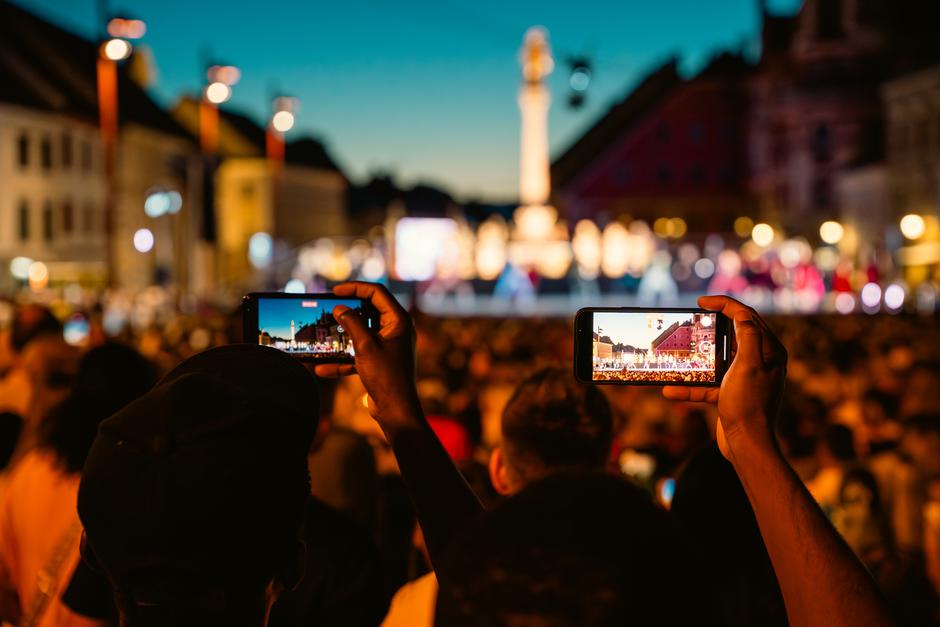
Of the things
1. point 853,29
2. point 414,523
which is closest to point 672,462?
point 414,523

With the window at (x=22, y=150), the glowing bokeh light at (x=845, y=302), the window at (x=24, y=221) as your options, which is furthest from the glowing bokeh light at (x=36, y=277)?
the glowing bokeh light at (x=845, y=302)

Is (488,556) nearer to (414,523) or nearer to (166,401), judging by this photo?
(166,401)

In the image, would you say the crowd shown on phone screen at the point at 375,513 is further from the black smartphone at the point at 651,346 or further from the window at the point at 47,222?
the window at the point at 47,222

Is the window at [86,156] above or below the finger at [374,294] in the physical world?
above

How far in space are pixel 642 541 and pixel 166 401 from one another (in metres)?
0.83

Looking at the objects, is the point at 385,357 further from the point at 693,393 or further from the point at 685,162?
the point at 685,162

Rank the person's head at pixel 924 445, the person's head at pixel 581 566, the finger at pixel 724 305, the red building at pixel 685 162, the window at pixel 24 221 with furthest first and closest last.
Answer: the red building at pixel 685 162
the window at pixel 24 221
the person's head at pixel 924 445
the finger at pixel 724 305
the person's head at pixel 581 566

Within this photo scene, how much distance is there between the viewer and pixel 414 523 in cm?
581

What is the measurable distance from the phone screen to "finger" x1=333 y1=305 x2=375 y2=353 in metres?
0.15

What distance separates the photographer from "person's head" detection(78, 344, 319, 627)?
1.93 metres

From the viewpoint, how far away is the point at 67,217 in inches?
2243

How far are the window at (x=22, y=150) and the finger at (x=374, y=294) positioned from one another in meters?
53.4

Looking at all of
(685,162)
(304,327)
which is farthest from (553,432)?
(685,162)

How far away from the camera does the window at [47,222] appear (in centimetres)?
5481
